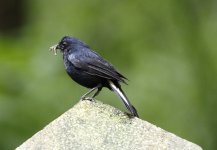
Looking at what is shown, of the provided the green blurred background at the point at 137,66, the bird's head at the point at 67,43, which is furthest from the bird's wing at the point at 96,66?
the green blurred background at the point at 137,66

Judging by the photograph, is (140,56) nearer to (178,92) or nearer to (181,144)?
(178,92)

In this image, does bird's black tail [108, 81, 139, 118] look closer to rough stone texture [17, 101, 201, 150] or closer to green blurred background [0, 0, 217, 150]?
rough stone texture [17, 101, 201, 150]

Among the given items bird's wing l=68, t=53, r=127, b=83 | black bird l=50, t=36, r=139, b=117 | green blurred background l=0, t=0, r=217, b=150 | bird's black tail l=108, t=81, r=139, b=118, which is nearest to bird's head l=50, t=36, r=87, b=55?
black bird l=50, t=36, r=139, b=117

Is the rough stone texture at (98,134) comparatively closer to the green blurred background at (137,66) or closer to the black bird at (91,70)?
the black bird at (91,70)

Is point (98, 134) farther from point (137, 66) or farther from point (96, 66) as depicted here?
point (137, 66)

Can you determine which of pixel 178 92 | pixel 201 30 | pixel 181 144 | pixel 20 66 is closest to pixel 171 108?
pixel 178 92

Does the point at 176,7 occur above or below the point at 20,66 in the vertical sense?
above
